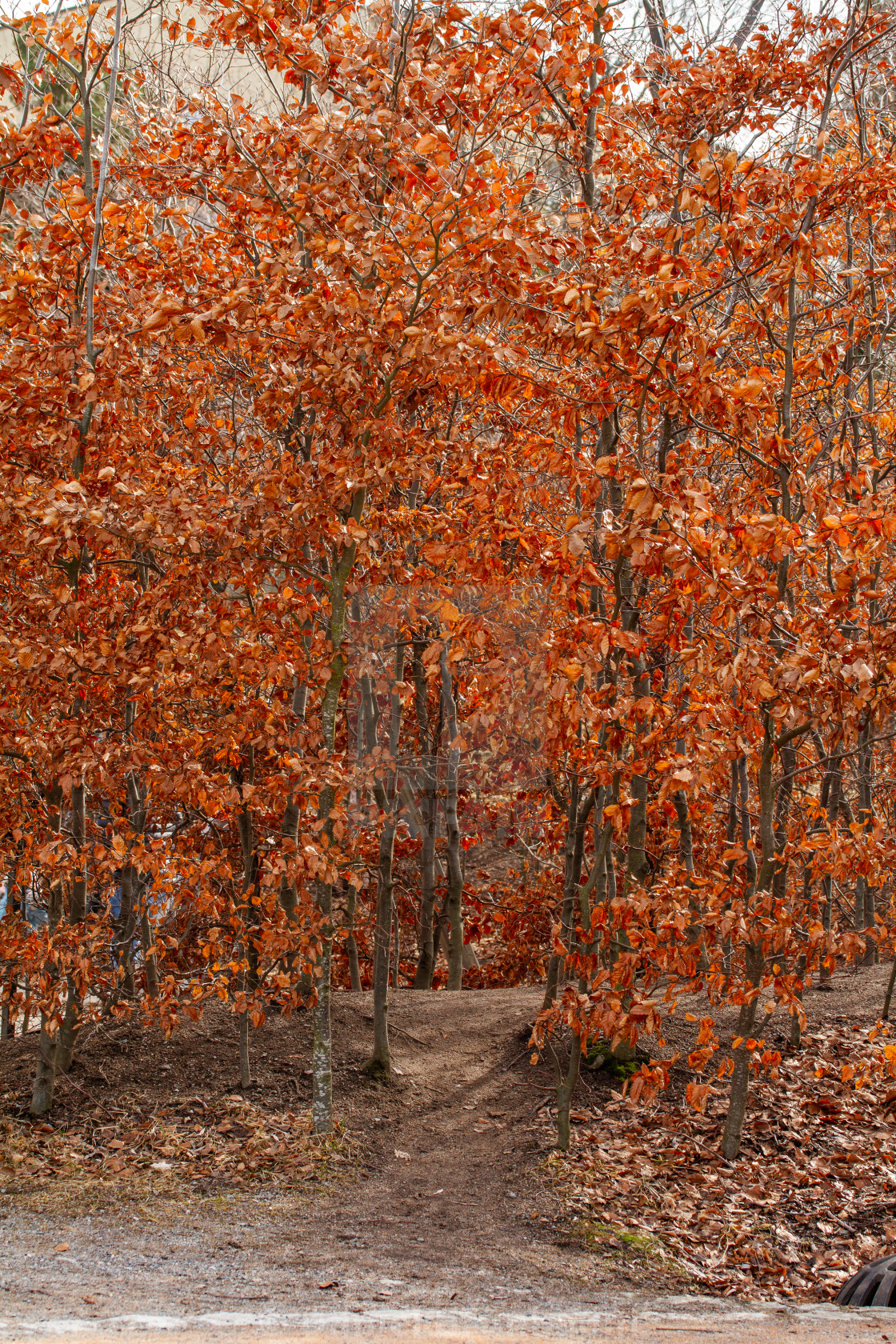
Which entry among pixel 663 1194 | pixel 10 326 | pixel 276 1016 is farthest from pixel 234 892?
pixel 10 326

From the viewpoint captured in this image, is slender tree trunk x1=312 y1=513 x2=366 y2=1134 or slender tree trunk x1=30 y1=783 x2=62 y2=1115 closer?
slender tree trunk x1=312 y1=513 x2=366 y2=1134

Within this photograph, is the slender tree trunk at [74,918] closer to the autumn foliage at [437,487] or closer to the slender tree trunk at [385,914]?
the autumn foliage at [437,487]

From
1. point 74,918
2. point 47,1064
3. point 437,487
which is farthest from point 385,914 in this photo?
point 437,487

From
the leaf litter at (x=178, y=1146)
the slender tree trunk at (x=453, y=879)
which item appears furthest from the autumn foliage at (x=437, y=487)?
the slender tree trunk at (x=453, y=879)

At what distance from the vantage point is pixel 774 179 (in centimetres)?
491

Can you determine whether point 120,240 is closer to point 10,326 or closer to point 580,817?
point 10,326

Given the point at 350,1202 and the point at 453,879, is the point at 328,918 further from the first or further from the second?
the point at 453,879

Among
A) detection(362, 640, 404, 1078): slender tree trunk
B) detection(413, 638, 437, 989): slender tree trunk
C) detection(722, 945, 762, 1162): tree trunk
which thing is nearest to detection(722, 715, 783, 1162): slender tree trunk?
detection(722, 945, 762, 1162): tree trunk

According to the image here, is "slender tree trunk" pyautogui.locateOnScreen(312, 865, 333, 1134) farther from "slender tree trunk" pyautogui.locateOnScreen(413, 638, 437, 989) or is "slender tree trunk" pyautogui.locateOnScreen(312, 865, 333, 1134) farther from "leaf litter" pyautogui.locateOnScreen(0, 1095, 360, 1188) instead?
"slender tree trunk" pyautogui.locateOnScreen(413, 638, 437, 989)

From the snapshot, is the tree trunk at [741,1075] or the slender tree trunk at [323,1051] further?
the slender tree trunk at [323,1051]

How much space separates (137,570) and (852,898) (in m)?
8.18

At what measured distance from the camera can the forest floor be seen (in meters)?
3.56

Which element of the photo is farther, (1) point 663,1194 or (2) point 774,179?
(1) point 663,1194

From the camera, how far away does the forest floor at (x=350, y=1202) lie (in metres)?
3.56
